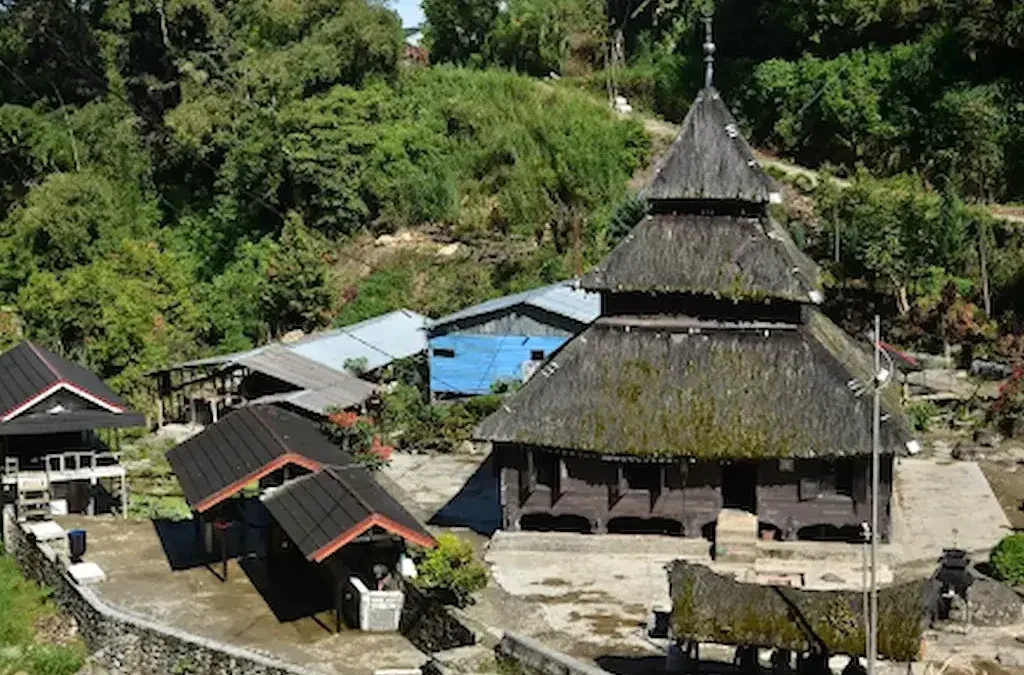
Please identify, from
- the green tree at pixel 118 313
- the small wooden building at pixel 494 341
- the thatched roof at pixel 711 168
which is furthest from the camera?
the green tree at pixel 118 313

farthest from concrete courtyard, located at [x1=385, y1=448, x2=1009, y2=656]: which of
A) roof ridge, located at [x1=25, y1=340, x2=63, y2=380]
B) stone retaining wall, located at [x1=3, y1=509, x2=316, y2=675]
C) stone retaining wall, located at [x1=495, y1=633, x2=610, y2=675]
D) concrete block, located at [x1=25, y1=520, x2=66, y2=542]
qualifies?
roof ridge, located at [x1=25, y1=340, x2=63, y2=380]

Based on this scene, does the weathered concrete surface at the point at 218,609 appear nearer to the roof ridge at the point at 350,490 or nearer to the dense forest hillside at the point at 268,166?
the roof ridge at the point at 350,490

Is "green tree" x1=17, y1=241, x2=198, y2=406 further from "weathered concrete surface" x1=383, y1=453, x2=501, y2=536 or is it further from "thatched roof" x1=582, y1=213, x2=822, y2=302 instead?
"thatched roof" x1=582, y1=213, x2=822, y2=302

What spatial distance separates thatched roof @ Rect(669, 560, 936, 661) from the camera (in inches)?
607

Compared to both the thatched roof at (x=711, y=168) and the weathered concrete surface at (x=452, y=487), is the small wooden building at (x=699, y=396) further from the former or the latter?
the weathered concrete surface at (x=452, y=487)

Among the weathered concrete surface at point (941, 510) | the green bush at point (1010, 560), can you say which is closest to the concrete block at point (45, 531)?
the weathered concrete surface at point (941, 510)

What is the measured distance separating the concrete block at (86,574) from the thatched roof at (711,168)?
12.0 metres

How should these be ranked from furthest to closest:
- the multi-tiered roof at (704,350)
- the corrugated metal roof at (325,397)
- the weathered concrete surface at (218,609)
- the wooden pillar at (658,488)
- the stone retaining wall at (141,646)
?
the corrugated metal roof at (325,397) < the wooden pillar at (658,488) < the multi-tiered roof at (704,350) < the weathered concrete surface at (218,609) < the stone retaining wall at (141,646)

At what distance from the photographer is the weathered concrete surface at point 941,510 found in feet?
79.0

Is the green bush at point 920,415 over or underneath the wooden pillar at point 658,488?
over

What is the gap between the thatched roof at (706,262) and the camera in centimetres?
2441

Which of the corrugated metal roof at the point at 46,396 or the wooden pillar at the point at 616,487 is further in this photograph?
the corrugated metal roof at the point at 46,396

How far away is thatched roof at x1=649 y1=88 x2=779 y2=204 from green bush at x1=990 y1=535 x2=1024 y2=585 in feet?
24.5

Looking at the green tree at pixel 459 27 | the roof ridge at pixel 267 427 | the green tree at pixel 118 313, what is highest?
the green tree at pixel 459 27
